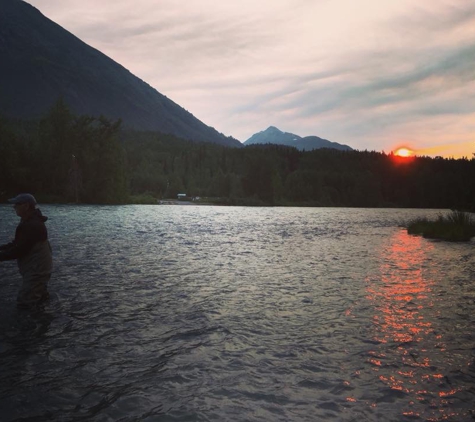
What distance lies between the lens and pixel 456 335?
36.6 feet

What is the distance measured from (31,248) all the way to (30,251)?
0.33 ft

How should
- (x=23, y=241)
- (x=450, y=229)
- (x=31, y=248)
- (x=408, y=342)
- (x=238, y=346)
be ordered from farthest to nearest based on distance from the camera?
1. (x=450, y=229)
2. (x=31, y=248)
3. (x=23, y=241)
4. (x=408, y=342)
5. (x=238, y=346)

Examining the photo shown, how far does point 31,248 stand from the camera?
39.0 feet

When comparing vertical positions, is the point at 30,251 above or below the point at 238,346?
above

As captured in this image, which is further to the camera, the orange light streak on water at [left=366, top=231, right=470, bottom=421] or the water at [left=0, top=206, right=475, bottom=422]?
the orange light streak on water at [left=366, top=231, right=470, bottom=421]

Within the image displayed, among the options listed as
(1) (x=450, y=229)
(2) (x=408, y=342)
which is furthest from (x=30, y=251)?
(1) (x=450, y=229)

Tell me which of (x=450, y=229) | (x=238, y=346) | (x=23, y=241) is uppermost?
(x=23, y=241)

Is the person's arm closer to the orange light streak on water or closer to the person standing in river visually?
the person standing in river

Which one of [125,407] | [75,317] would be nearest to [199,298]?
[75,317]

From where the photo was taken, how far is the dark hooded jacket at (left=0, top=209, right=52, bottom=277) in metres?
11.5

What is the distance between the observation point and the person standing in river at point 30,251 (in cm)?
1150

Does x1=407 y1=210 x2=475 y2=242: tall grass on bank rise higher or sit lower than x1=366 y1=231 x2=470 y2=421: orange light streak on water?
higher

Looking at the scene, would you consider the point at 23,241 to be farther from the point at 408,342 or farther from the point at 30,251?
the point at 408,342

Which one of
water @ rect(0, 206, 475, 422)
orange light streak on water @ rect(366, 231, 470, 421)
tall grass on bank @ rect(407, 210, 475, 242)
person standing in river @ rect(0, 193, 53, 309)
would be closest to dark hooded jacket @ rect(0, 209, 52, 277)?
person standing in river @ rect(0, 193, 53, 309)
